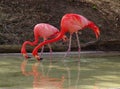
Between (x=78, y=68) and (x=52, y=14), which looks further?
(x=52, y=14)

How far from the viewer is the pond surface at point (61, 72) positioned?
588cm

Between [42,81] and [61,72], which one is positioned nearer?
[42,81]

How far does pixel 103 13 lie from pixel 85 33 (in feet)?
5.56

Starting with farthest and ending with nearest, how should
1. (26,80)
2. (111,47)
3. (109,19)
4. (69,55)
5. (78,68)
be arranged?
1. (109,19)
2. (111,47)
3. (69,55)
4. (78,68)
5. (26,80)

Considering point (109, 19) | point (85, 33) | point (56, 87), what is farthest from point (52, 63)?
point (109, 19)

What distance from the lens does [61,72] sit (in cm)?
702

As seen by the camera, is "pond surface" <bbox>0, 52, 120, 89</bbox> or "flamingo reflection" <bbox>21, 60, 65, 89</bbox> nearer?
"flamingo reflection" <bbox>21, 60, 65, 89</bbox>

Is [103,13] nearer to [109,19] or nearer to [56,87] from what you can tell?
[109,19]

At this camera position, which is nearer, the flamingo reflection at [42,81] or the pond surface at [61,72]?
the flamingo reflection at [42,81]

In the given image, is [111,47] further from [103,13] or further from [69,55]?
[103,13]

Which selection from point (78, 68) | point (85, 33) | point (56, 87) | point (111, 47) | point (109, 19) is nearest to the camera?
point (56, 87)

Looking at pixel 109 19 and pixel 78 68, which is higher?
pixel 109 19

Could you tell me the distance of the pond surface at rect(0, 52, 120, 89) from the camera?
5.88 metres

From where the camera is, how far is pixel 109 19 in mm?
12758
